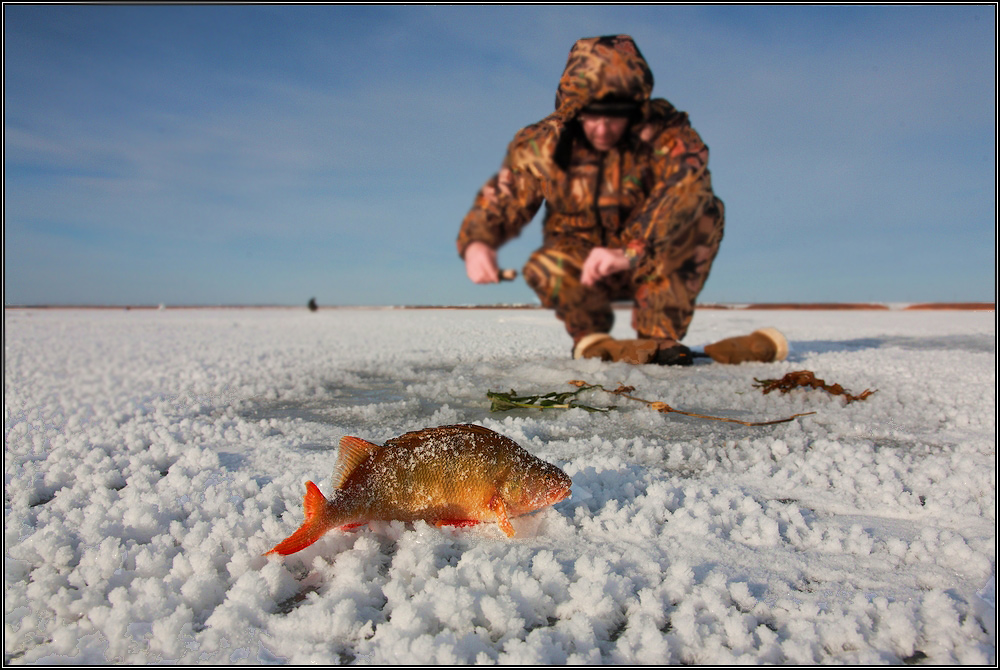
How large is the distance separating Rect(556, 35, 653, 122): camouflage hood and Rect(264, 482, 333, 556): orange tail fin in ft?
10.6

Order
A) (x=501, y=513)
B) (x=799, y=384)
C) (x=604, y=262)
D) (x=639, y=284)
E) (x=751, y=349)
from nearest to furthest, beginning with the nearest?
(x=501, y=513)
(x=799, y=384)
(x=604, y=262)
(x=751, y=349)
(x=639, y=284)

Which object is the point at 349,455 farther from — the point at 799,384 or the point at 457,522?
the point at 799,384

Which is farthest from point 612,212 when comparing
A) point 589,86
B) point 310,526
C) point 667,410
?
point 310,526

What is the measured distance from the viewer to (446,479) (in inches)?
44.6

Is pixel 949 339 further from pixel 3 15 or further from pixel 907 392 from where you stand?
pixel 3 15

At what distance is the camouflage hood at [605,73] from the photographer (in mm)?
3420

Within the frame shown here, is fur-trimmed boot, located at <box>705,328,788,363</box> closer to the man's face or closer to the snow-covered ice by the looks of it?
the man's face

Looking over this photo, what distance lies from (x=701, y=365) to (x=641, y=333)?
21.0 inches

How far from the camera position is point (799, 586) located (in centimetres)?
100

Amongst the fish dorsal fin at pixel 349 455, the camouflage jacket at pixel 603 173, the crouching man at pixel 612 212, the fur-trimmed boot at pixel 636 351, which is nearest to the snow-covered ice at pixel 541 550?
the fish dorsal fin at pixel 349 455

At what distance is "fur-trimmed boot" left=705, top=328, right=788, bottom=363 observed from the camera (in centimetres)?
410

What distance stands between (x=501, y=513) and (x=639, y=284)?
3441 mm

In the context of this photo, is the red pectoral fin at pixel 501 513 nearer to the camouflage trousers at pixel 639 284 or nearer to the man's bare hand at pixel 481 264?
the man's bare hand at pixel 481 264

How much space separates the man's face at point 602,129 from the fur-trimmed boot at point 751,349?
5.50ft
